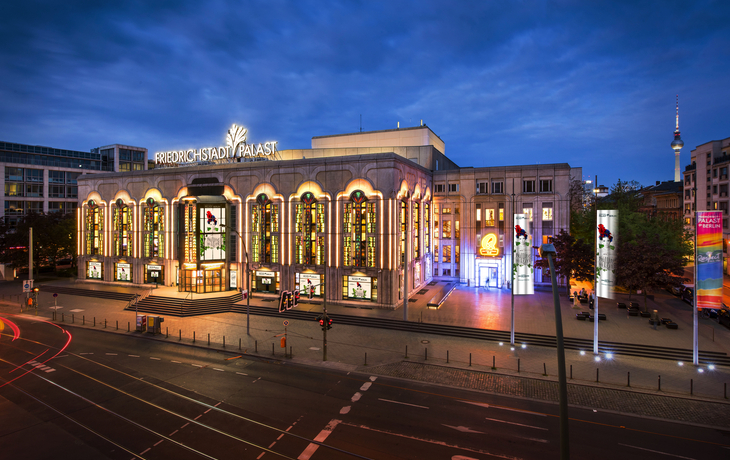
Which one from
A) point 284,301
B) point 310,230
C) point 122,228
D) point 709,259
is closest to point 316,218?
point 310,230

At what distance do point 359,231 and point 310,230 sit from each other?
673cm

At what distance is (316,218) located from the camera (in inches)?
1796

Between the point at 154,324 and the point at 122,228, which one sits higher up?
the point at 122,228

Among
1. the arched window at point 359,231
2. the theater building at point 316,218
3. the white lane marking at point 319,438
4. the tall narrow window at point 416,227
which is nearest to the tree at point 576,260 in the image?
the theater building at point 316,218

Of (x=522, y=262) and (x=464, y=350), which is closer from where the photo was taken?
(x=464, y=350)

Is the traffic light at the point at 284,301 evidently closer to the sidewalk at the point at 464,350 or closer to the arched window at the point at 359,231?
the sidewalk at the point at 464,350

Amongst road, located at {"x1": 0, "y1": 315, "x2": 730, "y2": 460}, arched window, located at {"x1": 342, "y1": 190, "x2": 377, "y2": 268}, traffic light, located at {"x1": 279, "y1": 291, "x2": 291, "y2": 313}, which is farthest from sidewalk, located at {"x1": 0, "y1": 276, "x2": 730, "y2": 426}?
arched window, located at {"x1": 342, "y1": 190, "x2": 377, "y2": 268}

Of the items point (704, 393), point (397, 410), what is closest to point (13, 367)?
point (397, 410)

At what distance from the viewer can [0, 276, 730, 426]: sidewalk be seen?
72.2ft

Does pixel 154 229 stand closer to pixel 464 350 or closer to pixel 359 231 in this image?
pixel 359 231

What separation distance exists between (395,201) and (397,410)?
26337mm

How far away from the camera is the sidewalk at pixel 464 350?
2200 centimetres

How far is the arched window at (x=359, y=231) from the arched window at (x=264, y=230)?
1016 centimetres

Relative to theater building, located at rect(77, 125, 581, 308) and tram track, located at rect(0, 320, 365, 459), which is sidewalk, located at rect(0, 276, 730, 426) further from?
tram track, located at rect(0, 320, 365, 459)
